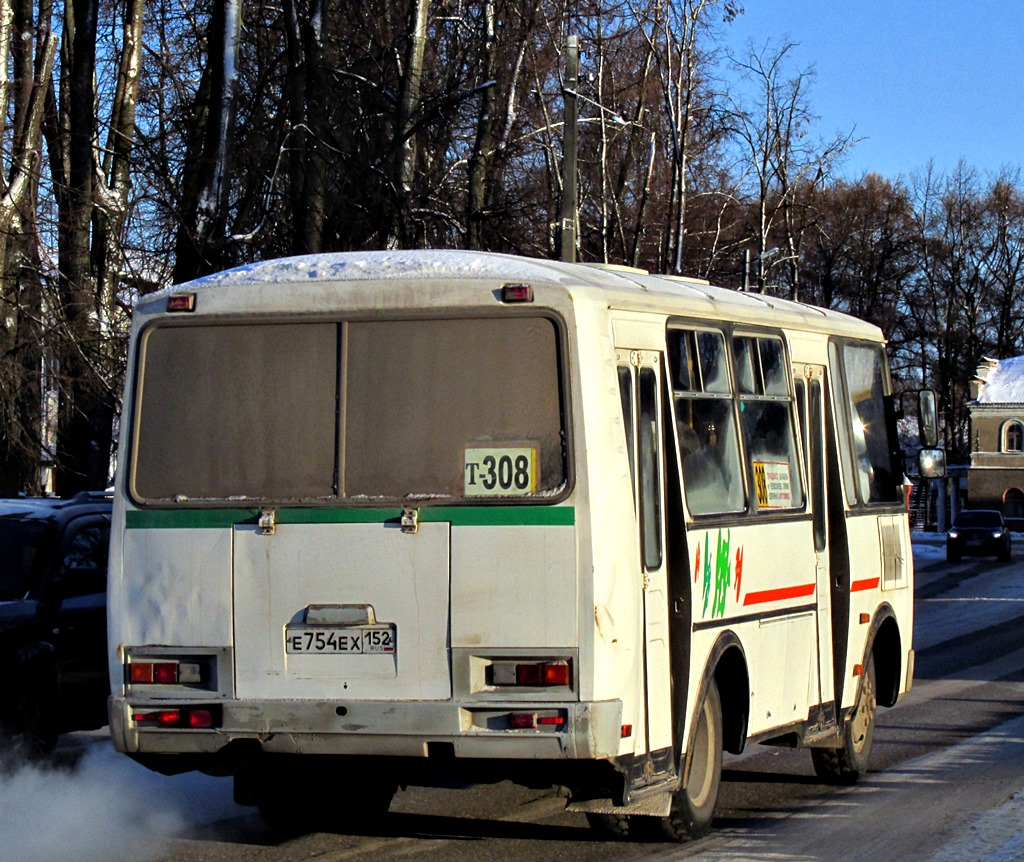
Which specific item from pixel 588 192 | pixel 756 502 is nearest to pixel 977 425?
pixel 588 192

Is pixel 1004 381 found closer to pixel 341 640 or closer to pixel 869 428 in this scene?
pixel 869 428

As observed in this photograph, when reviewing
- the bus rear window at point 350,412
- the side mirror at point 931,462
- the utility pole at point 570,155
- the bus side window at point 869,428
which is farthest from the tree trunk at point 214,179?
the bus rear window at point 350,412

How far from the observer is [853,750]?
9812mm

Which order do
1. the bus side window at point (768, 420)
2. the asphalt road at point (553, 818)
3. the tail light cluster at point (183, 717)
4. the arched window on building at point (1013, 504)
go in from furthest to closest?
the arched window on building at point (1013, 504) → the bus side window at point (768, 420) → the asphalt road at point (553, 818) → the tail light cluster at point (183, 717)

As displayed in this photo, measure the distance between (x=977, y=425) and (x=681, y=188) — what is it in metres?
56.7

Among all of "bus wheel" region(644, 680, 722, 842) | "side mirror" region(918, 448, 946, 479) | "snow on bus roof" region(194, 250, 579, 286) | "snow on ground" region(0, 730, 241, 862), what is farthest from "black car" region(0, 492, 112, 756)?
"side mirror" region(918, 448, 946, 479)

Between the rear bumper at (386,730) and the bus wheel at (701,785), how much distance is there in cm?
118

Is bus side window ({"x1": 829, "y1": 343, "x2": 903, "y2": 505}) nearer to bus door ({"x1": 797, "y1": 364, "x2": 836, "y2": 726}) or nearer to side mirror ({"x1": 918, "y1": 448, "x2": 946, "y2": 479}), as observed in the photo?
side mirror ({"x1": 918, "y1": 448, "x2": 946, "y2": 479})

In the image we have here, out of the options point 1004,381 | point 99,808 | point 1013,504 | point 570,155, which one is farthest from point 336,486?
point 1013,504

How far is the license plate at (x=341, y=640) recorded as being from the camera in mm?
6789

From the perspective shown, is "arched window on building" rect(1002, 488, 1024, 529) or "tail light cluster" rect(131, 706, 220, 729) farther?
"arched window on building" rect(1002, 488, 1024, 529)

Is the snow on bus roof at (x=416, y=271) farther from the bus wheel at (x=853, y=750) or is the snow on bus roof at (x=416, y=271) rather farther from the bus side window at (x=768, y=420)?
the bus wheel at (x=853, y=750)

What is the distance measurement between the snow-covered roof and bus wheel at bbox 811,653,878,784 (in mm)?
71082

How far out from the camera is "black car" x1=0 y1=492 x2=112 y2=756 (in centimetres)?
953
